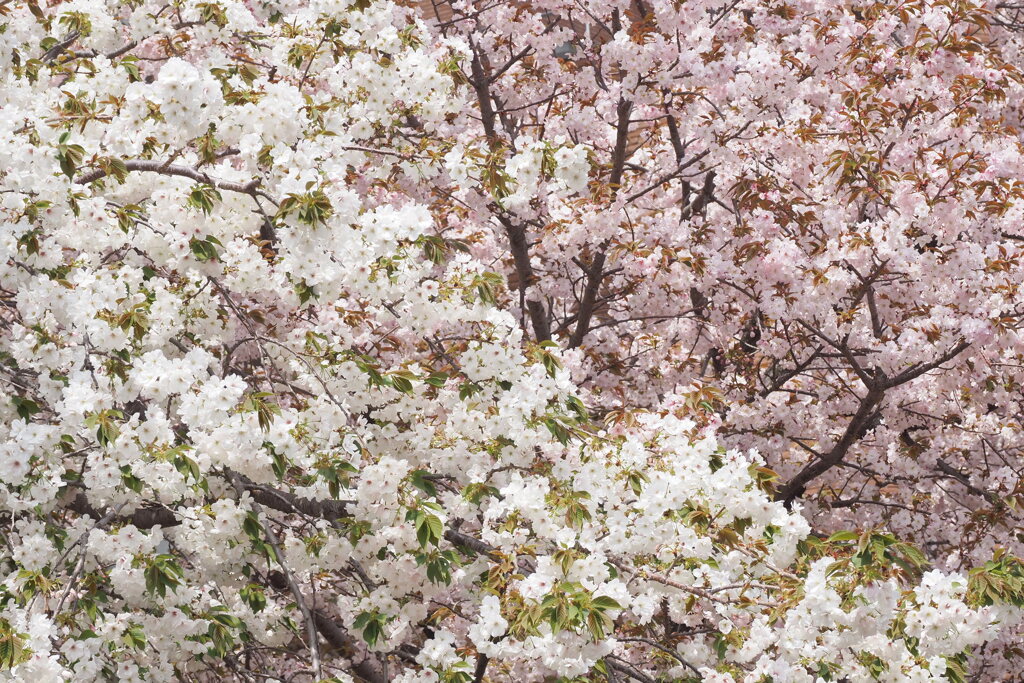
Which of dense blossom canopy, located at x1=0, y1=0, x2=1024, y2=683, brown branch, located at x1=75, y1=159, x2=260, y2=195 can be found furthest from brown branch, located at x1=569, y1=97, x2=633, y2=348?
brown branch, located at x1=75, y1=159, x2=260, y2=195

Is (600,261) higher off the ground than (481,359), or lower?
higher

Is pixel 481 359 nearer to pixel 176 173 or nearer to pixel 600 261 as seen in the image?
pixel 176 173

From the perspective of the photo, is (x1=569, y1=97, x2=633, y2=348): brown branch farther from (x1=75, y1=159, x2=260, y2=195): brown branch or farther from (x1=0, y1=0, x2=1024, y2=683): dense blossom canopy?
(x1=75, y1=159, x2=260, y2=195): brown branch

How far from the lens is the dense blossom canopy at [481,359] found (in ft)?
13.7

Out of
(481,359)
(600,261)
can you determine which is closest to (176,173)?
(481,359)

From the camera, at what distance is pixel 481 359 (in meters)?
4.90

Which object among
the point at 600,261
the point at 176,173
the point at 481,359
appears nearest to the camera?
the point at 176,173

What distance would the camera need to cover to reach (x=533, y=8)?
805 centimetres

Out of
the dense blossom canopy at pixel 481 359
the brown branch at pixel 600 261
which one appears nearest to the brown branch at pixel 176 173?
the dense blossom canopy at pixel 481 359

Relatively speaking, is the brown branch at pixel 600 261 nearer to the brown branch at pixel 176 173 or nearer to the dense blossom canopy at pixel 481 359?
the dense blossom canopy at pixel 481 359

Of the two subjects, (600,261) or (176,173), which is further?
(600,261)

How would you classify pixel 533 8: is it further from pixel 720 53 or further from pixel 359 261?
pixel 359 261

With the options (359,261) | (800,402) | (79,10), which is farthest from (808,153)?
(79,10)

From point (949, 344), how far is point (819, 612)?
3.08 meters
